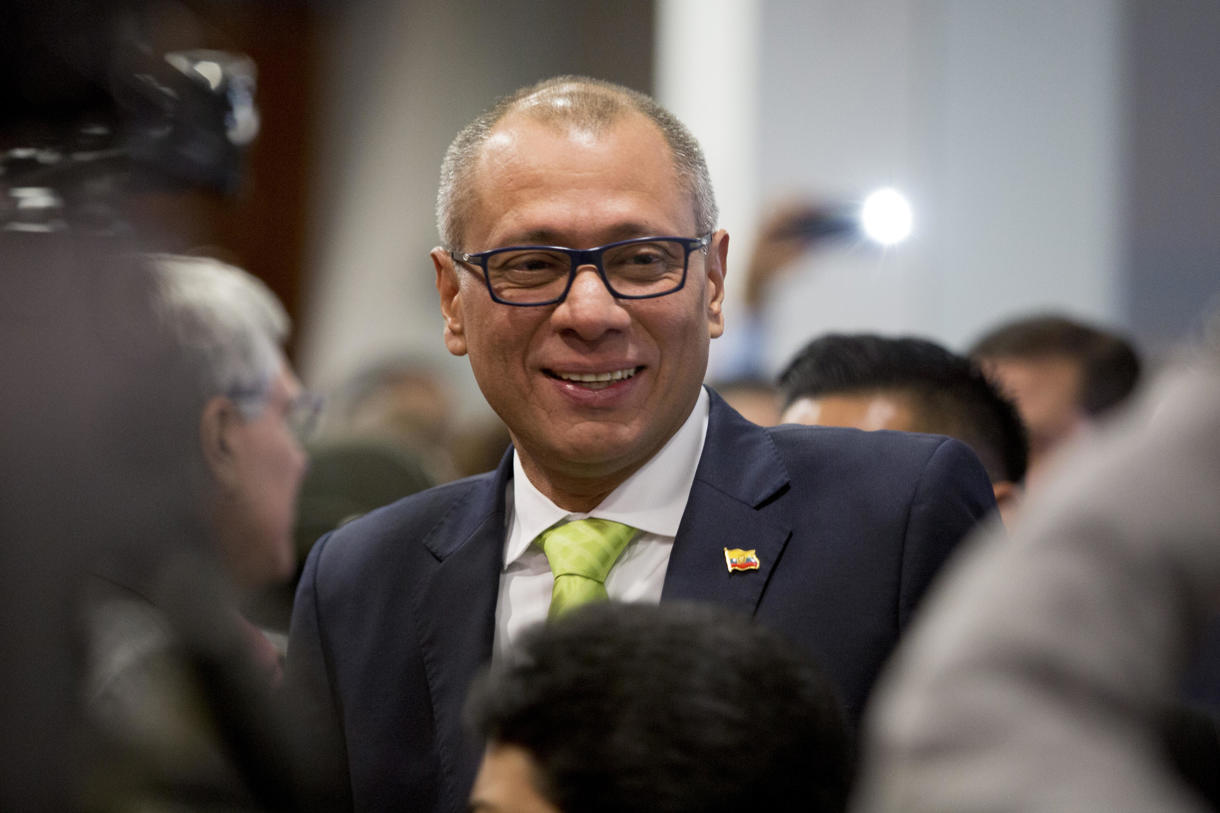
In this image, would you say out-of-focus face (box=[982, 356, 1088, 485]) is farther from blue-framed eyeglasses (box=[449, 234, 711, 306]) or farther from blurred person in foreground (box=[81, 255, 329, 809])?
blurred person in foreground (box=[81, 255, 329, 809])

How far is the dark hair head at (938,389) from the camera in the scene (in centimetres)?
232

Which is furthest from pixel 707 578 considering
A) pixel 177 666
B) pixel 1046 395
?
pixel 1046 395

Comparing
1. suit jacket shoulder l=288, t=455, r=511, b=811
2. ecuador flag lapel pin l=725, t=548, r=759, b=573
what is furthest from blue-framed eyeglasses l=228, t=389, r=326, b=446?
ecuador flag lapel pin l=725, t=548, r=759, b=573

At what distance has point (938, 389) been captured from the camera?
7.66 ft

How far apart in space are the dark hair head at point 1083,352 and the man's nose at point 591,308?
1660 millimetres

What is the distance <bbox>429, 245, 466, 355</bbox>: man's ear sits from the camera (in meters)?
1.99

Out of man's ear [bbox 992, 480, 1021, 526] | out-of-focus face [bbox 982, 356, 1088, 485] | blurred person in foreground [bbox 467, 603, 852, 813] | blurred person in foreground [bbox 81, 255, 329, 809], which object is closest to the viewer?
blurred person in foreground [bbox 81, 255, 329, 809]

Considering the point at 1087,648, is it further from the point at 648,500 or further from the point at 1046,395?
the point at 1046,395

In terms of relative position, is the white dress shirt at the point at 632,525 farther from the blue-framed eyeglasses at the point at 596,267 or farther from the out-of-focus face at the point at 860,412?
the out-of-focus face at the point at 860,412

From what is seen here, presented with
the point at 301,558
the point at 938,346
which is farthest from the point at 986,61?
the point at 301,558

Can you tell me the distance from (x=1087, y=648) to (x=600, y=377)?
133 cm

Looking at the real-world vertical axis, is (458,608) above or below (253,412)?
below

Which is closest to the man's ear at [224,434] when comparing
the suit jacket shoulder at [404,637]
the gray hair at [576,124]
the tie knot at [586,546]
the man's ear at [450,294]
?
the suit jacket shoulder at [404,637]

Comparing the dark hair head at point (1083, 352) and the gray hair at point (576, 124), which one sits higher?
the gray hair at point (576, 124)
